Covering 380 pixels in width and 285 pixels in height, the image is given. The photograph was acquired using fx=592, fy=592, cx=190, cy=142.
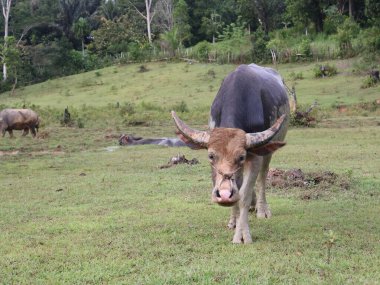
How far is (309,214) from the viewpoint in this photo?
8234 millimetres

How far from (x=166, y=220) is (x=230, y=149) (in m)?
2.25

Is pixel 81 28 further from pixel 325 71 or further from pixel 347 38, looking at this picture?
pixel 325 71

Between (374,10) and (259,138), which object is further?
(374,10)

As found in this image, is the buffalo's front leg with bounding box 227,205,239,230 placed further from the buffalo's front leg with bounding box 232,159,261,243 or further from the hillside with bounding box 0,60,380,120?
the hillside with bounding box 0,60,380,120

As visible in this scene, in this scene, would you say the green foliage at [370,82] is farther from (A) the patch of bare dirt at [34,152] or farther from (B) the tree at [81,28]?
(B) the tree at [81,28]

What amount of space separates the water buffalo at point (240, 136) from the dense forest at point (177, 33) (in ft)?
85.2

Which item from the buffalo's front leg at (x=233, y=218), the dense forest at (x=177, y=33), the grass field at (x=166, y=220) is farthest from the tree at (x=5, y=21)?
the buffalo's front leg at (x=233, y=218)

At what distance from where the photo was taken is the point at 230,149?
6.18 metres

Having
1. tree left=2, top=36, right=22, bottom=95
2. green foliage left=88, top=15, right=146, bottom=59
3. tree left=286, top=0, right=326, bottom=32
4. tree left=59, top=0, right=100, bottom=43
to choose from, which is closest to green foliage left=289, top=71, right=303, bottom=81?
tree left=286, top=0, right=326, bottom=32

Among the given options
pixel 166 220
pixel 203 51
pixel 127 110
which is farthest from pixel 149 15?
pixel 166 220

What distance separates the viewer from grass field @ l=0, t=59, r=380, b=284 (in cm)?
570

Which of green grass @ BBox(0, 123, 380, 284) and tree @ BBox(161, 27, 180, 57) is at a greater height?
tree @ BBox(161, 27, 180, 57)

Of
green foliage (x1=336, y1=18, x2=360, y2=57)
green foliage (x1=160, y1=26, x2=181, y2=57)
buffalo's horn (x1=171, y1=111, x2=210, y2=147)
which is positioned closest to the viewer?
buffalo's horn (x1=171, y1=111, x2=210, y2=147)

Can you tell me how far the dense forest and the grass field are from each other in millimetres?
19480
